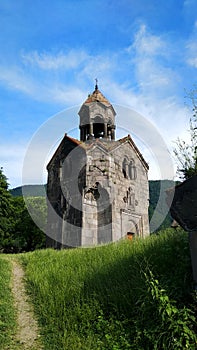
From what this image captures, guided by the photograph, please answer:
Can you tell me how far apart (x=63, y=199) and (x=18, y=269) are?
7.39 m

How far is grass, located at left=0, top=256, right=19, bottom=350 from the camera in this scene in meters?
5.22

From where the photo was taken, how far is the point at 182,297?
4613 millimetres

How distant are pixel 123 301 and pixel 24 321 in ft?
6.49

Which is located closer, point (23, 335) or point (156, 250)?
point (23, 335)

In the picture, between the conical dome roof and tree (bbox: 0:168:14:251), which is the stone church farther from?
tree (bbox: 0:168:14:251)

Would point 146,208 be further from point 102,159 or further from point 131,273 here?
point 131,273

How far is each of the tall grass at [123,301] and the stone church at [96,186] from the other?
807cm

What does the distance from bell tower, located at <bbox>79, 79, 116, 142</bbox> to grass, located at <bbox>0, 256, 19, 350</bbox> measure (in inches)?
470

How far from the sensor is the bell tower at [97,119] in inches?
763

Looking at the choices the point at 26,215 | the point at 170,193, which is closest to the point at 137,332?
the point at 170,193

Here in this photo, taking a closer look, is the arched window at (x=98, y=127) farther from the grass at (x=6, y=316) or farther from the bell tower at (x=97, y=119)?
the grass at (x=6, y=316)

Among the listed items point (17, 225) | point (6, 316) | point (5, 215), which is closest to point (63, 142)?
point (5, 215)

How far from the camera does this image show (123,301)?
5559 millimetres

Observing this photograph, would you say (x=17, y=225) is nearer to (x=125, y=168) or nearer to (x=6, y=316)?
(x=125, y=168)
